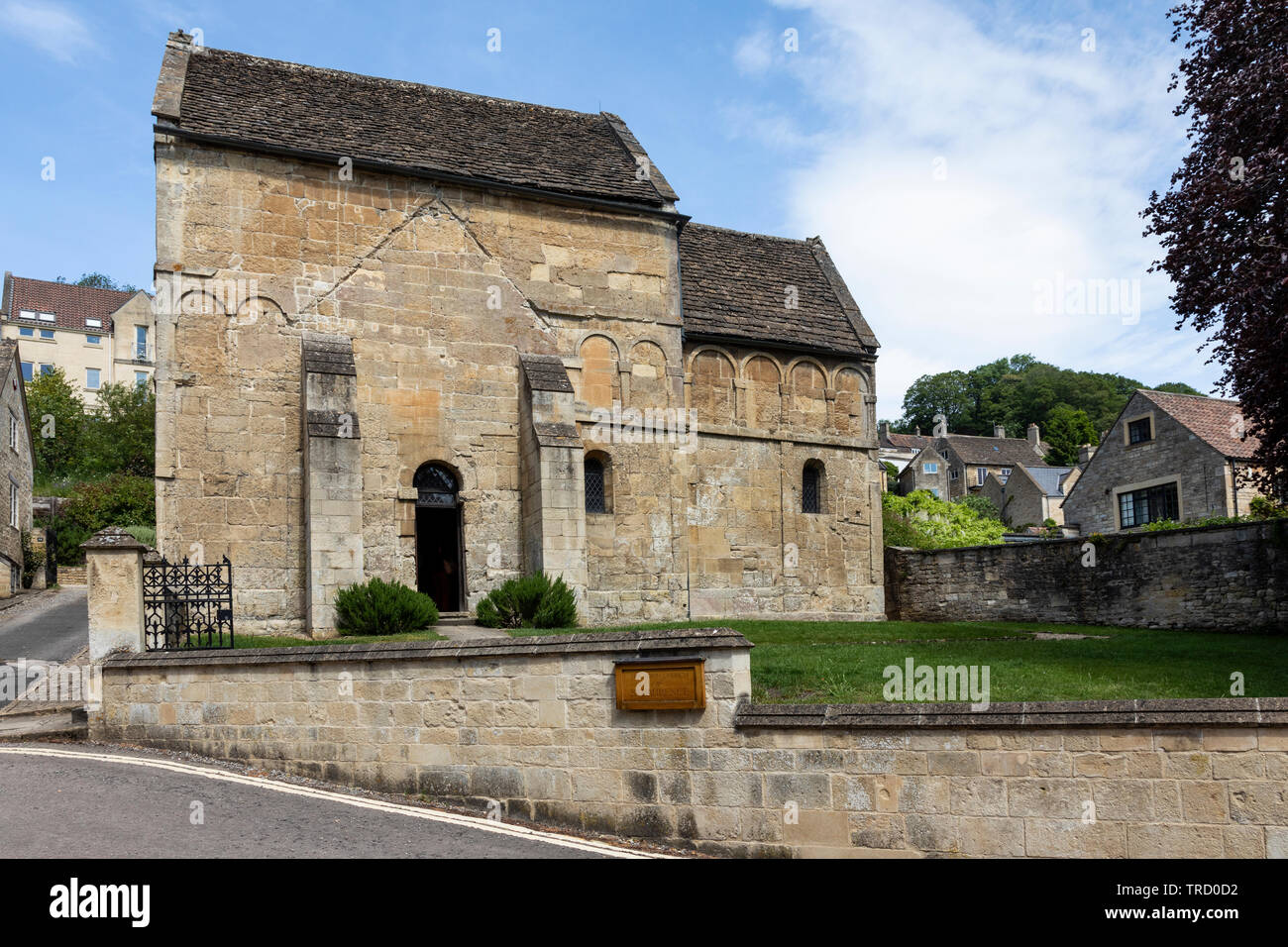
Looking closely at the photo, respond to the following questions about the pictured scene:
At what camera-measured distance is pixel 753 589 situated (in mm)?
25156

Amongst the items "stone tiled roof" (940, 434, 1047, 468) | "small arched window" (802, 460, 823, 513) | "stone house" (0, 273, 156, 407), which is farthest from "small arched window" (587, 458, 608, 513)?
"stone house" (0, 273, 156, 407)

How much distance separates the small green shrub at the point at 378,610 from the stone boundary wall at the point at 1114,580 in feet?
43.7

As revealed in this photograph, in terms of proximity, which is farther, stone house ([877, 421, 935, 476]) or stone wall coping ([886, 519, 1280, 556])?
stone house ([877, 421, 935, 476])

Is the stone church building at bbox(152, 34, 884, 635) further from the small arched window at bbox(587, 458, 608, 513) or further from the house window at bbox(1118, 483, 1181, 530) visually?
the house window at bbox(1118, 483, 1181, 530)

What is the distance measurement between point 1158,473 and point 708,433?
77.8 ft

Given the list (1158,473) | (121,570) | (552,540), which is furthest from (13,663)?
(1158,473)

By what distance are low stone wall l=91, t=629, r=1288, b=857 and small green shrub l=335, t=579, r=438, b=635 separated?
6.33m

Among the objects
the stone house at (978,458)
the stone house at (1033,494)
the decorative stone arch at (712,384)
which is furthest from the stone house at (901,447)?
the decorative stone arch at (712,384)

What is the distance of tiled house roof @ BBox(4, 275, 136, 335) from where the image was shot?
82000 millimetres

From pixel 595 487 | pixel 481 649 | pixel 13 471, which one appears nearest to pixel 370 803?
pixel 481 649

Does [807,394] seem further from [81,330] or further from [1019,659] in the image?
[81,330]

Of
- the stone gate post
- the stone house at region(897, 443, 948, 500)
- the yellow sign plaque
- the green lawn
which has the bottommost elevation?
the green lawn

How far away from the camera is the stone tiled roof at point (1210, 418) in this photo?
38.5 metres

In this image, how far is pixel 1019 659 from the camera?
15945 millimetres
